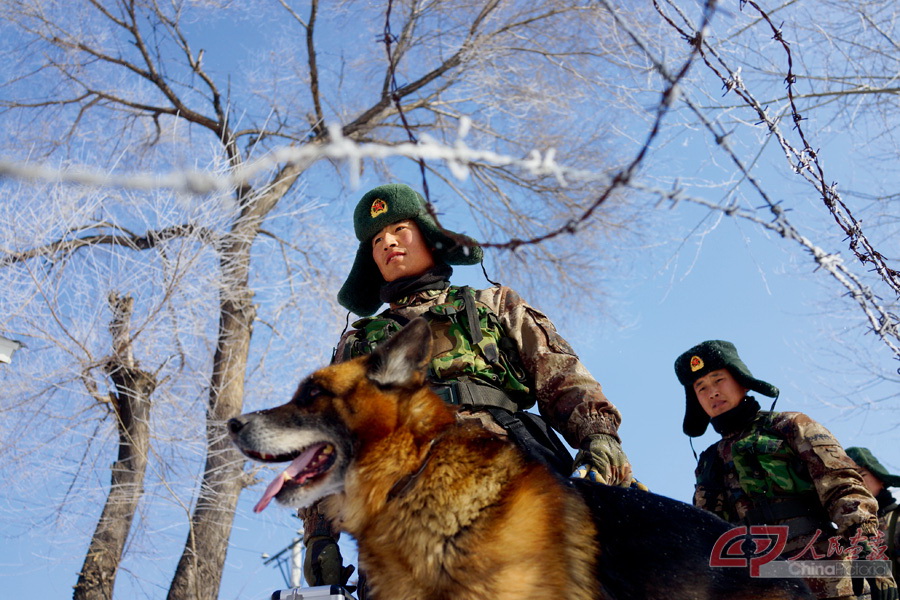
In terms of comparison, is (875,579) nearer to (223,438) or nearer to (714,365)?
(714,365)

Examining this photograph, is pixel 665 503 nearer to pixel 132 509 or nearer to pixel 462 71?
pixel 132 509

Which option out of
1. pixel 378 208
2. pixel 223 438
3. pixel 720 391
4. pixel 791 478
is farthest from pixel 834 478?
pixel 223 438

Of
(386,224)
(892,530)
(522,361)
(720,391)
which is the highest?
(386,224)

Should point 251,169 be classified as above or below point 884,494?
below

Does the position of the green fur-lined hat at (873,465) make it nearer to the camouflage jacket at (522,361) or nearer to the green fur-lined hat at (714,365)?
the green fur-lined hat at (714,365)

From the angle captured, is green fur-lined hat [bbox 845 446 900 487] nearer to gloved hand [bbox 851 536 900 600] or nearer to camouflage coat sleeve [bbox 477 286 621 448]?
gloved hand [bbox 851 536 900 600]

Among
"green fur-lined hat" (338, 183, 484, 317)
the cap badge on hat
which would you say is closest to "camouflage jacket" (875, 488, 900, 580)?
"green fur-lined hat" (338, 183, 484, 317)

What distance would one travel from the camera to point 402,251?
150 inches

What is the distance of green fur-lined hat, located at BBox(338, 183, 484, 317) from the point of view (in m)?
3.84

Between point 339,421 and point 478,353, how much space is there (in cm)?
96

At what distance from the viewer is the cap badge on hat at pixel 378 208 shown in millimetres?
3873

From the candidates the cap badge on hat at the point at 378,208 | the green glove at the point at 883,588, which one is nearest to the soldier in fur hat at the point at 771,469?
the green glove at the point at 883,588

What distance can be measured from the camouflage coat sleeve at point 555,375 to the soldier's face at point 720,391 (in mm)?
2259

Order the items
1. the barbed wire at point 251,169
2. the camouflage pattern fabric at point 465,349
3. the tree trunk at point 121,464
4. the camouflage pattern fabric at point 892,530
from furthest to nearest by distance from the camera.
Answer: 1. the tree trunk at point 121,464
2. the camouflage pattern fabric at point 892,530
3. the camouflage pattern fabric at point 465,349
4. the barbed wire at point 251,169
